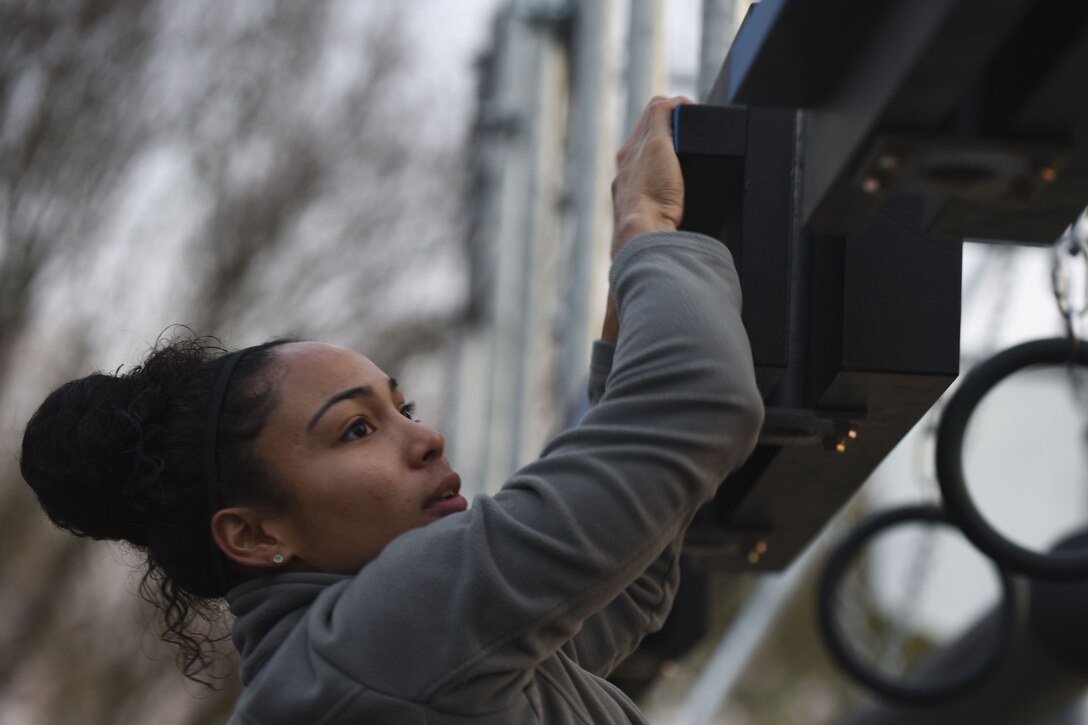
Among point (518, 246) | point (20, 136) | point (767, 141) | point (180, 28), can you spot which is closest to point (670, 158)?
point (767, 141)

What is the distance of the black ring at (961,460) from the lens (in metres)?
2.05

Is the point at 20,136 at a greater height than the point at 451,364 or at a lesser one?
greater

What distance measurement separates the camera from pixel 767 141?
165cm

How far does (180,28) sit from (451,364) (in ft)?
7.31

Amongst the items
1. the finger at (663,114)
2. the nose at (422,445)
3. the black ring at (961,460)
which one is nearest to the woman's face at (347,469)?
the nose at (422,445)

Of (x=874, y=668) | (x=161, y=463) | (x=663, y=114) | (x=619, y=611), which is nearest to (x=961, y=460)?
(x=619, y=611)

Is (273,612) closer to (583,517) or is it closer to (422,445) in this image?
(422,445)

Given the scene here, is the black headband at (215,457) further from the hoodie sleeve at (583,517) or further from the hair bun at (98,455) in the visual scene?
the hoodie sleeve at (583,517)

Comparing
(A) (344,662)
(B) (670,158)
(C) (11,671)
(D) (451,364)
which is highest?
(B) (670,158)

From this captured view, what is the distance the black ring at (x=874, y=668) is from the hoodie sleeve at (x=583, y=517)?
2065 millimetres

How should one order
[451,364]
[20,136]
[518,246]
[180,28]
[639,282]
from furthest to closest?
[451,364] < [180,28] < [20,136] < [518,246] < [639,282]

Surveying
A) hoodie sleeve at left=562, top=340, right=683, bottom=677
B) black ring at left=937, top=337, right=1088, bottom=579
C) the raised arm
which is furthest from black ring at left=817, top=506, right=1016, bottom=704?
the raised arm

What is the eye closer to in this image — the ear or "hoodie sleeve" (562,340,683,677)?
the ear

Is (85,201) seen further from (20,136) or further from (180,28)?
(180,28)
